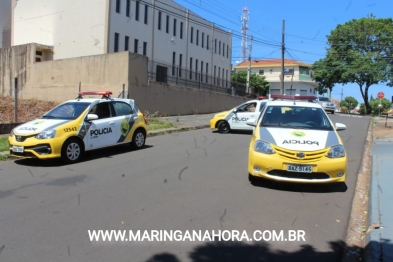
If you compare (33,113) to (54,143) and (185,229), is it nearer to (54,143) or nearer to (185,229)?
(54,143)

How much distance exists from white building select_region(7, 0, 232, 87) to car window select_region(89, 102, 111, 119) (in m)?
16.0

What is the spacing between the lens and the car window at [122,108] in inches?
431

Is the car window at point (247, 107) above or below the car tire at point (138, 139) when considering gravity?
above

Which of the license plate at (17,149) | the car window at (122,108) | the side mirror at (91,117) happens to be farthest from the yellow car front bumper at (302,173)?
the license plate at (17,149)

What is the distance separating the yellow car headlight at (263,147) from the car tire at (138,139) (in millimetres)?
5419

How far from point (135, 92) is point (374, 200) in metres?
17.3

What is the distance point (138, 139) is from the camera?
1172 centimetres

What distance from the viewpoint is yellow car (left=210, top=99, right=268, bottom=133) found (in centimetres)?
1603

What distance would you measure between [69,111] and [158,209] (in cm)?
543

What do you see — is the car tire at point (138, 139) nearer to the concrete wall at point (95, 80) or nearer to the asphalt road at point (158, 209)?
the asphalt road at point (158, 209)

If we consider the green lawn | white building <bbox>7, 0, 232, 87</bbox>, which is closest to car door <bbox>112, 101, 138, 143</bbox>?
the green lawn

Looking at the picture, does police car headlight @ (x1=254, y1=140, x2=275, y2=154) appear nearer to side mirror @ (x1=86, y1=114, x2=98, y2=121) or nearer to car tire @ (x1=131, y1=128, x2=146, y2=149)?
side mirror @ (x1=86, y1=114, x2=98, y2=121)

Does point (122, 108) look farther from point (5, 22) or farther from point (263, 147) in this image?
point (5, 22)

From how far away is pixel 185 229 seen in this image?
4906 mm
